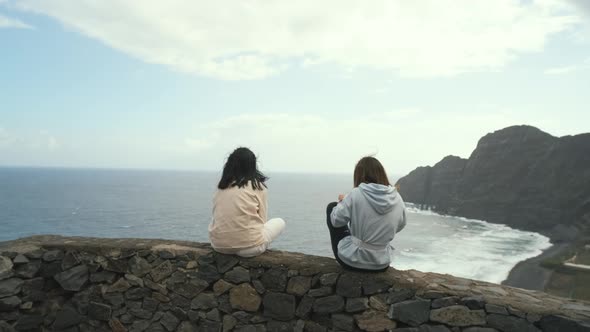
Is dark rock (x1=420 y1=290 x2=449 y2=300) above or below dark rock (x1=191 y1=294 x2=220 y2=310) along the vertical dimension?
above

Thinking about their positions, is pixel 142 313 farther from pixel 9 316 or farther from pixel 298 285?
pixel 298 285

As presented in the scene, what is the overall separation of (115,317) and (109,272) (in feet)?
1.80

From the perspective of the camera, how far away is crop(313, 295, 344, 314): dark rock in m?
4.15

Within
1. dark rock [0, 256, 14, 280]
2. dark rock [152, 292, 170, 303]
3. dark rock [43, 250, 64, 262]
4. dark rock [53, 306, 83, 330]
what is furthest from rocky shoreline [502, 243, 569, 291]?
dark rock [0, 256, 14, 280]

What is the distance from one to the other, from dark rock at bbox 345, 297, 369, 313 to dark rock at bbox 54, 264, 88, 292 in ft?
10.9

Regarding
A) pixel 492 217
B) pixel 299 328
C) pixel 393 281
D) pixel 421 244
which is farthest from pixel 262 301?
pixel 492 217

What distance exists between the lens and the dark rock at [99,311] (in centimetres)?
486

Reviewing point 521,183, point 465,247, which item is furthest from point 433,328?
point 521,183

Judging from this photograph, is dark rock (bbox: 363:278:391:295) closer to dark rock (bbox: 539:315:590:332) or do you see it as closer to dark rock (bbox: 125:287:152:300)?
dark rock (bbox: 539:315:590:332)

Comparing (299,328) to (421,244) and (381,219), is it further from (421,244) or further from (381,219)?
(421,244)

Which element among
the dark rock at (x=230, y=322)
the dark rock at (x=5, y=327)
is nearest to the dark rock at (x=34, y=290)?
the dark rock at (x=5, y=327)

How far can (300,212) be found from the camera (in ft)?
269

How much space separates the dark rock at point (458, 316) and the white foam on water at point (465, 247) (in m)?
38.0

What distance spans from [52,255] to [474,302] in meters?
4.96
